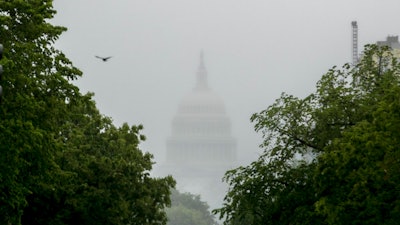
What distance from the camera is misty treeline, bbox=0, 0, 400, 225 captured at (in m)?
30.3

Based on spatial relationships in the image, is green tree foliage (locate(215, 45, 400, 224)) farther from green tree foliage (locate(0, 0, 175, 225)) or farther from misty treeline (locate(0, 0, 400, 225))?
green tree foliage (locate(0, 0, 175, 225))

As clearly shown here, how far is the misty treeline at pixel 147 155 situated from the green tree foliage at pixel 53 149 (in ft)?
0.15

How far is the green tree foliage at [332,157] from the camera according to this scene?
30312mm

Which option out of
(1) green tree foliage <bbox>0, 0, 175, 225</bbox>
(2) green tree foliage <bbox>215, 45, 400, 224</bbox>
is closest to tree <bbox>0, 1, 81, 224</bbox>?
(1) green tree foliage <bbox>0, 0, 175, 225</bbox>

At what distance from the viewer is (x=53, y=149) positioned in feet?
107

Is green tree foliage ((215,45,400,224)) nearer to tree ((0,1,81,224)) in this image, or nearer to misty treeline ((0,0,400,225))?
misty treeline ((0,0,400,225))

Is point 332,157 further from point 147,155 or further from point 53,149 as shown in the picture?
point 147,155

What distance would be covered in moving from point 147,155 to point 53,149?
54.6 feet

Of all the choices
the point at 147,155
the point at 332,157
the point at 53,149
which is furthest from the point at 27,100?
the point at 147,155

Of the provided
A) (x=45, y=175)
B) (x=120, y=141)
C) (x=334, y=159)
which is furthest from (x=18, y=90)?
(x=120, y=141)

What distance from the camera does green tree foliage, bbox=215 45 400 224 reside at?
3031 centimetres

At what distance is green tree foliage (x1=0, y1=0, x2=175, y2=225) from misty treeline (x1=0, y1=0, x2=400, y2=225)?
0.04m

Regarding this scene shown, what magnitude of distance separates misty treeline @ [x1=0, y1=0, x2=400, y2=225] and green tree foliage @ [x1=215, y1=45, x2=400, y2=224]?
0.04 m

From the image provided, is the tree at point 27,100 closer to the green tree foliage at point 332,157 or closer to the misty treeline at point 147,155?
the misty treeline at point 147,155
